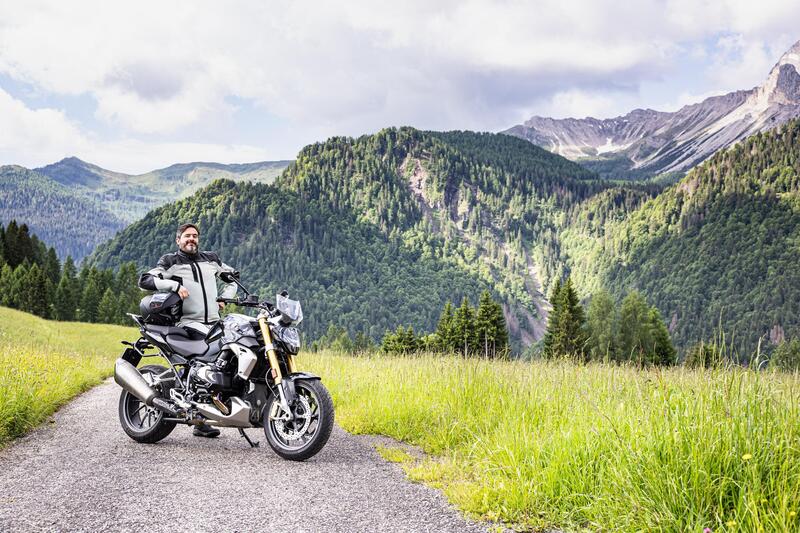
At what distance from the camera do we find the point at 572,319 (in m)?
56.2

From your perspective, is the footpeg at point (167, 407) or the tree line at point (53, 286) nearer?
the footpeg at point (167, 407)

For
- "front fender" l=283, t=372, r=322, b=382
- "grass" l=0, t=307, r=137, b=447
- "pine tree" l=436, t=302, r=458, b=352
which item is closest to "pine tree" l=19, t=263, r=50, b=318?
"pine tree" l=436, t=302, r=458, b=352

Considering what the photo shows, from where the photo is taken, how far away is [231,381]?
7184 millimetres

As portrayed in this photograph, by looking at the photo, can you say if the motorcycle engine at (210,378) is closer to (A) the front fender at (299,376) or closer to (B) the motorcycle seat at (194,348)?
(B) the motorcycle seat at (194,348)

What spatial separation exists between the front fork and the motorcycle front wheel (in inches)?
4.0

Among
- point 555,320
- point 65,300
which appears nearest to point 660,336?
point 555,320

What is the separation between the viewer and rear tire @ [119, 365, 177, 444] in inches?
300

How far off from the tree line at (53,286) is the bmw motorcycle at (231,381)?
7206 centimetres

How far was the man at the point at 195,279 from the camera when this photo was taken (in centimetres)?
787

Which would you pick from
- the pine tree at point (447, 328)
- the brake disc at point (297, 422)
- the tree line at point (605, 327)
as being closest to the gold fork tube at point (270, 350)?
the brake disc at point (297, 422)

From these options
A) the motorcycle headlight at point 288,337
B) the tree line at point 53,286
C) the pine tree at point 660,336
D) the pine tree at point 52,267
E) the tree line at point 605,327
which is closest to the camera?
the motorcycle headlight at point 288,337

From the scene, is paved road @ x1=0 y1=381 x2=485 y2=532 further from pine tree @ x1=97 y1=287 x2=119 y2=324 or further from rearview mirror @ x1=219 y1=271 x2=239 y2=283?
pine tree @ x1=97 y1=287 x2=119 y2=324

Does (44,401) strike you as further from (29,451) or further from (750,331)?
(750,331)

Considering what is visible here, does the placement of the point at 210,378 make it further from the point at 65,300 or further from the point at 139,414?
the point at 65,300
